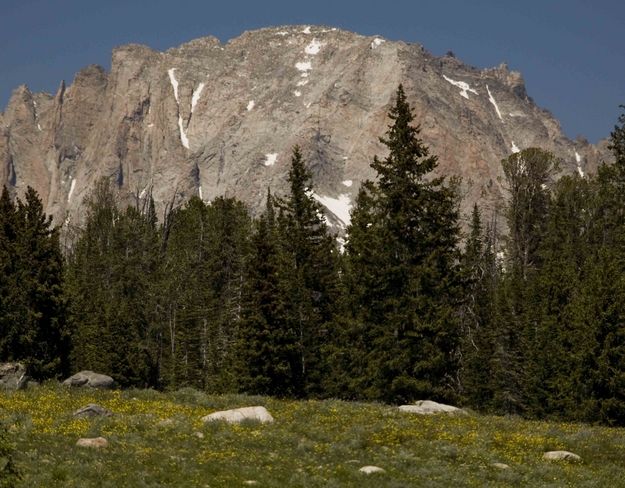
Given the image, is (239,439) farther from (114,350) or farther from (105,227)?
(105,227)

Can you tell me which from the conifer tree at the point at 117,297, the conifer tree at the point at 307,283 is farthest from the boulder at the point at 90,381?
the conifer tree at the point at 117,297

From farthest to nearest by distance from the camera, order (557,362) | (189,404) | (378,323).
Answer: (557,362)
(378,323)
(189,404)

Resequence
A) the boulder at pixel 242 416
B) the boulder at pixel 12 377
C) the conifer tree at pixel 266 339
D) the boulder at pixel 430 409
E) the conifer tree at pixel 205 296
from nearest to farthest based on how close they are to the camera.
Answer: the boulder at pixel 242 416 < the boulder at pixel 430 409 < the boulder at pixel 12 377 < the conifer tree at pixel 266 339 < the conifer tree at pixel 205 296

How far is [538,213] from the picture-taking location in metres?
88.0

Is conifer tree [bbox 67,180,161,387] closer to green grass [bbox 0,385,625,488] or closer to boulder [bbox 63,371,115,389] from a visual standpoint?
boulder [bbox 63,371,115,389]

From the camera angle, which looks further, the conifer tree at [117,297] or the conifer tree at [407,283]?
the conifer tree at [117,297]

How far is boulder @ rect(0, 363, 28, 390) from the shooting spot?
3640 cm

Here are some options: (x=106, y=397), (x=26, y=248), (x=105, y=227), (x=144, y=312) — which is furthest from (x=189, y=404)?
(x=105, y=227)

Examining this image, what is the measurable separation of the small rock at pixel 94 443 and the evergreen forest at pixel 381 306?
74.4 ft

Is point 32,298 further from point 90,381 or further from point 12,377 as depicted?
point 12,377

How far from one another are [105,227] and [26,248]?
215 feet

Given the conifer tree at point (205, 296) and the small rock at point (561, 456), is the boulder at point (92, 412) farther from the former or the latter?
the conifer tree at point (205, 296)

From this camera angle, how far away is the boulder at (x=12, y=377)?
36403 millimetres

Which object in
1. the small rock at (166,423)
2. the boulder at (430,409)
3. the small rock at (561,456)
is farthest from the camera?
the boulder at (430,409)
